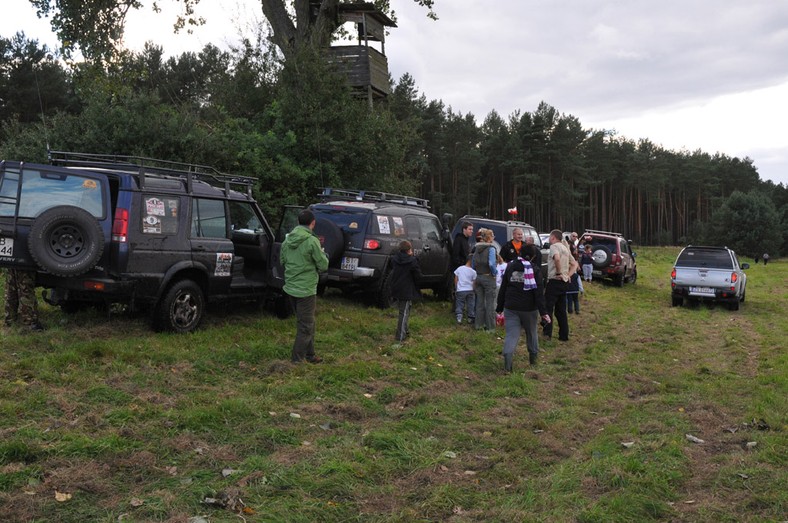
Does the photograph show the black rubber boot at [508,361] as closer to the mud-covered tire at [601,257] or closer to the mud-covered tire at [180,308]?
the mud-covered tire at [180,308]

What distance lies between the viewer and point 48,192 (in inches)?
288

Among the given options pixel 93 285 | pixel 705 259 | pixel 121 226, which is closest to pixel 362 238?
pixel 121 226

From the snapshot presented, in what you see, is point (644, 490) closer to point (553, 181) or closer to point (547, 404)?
point (547, 404)

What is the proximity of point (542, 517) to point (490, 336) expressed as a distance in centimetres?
696

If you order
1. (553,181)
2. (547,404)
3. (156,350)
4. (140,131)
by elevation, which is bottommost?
(547,404)

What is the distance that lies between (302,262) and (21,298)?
351 cm

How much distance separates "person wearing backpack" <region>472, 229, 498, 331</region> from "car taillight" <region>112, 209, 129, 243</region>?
19.6 feet

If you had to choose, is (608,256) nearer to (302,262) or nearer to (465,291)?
(465,291)

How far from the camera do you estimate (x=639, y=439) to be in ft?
18.6

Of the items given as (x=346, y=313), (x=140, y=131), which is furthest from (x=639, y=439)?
(x=140, y=131)

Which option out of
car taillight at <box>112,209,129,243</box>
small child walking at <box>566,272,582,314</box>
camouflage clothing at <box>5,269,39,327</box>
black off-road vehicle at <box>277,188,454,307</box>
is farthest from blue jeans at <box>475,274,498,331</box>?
camouflage clothing at <box>5,269,39,327</box>

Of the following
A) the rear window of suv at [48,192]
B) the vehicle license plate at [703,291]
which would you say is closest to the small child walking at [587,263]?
the vehicle license plate at [703,291]

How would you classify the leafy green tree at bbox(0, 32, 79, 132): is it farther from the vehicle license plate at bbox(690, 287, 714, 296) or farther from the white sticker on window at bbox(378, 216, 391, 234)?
the vehicle license plate at bbox(690, 287, 714, 296)

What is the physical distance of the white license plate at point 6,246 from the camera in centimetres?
705
